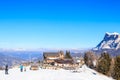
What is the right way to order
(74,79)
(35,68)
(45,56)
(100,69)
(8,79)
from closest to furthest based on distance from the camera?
(8,79) → (74,79) → (35,68) → (100,69) → (45,56)

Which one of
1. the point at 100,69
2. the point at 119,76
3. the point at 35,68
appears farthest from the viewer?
the point at 100,69

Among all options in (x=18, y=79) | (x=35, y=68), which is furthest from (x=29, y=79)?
(x=35, y=68)

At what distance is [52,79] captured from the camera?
70.1m

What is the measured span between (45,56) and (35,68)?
87509mm

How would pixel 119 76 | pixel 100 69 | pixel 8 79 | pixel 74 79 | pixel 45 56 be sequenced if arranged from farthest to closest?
pixel 45 56
pixel 100 69
pixel 119 76
pixel 74 79
pixel 8 79

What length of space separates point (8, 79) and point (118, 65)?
87.0 metres

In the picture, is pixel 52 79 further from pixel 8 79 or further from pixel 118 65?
pixel 118 65

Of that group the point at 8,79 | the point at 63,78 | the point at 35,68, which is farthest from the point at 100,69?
the point at 8,79

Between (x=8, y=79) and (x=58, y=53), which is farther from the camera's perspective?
(x=58, y=53)

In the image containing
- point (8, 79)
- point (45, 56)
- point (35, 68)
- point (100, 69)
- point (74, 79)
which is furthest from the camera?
point (45, 56)

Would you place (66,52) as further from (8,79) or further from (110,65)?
(8,79)

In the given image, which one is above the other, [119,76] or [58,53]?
[58,53]

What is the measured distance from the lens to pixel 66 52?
7539 inches

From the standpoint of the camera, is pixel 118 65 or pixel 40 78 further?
pixel 118 65
